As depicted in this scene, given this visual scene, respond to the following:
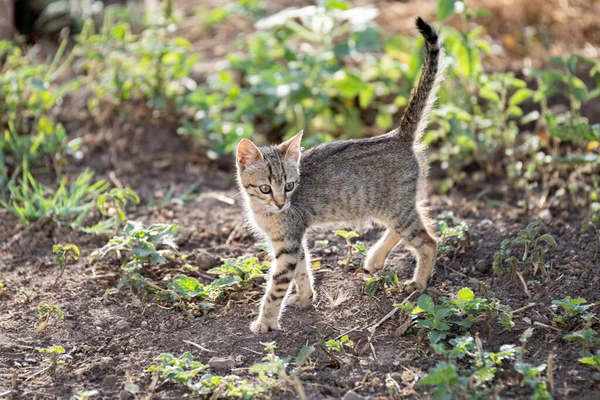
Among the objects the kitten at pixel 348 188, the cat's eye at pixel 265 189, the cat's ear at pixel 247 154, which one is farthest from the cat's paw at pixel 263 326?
the cat's ear at pixel 247 154

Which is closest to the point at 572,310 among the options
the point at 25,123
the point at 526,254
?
the point at 526,254

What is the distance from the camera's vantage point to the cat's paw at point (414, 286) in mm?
5094

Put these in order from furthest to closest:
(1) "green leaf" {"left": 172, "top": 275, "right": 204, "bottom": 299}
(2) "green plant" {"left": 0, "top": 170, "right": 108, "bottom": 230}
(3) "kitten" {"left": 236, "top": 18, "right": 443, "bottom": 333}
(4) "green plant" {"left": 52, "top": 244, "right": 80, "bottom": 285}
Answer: (2) "green plant" {"left": 0, "top": 170, "right": 108, "bottom": 230}
(4) "green plant" {"left": 52, "top": 244, "right": 80, "bottom": 285}
(3) "kitten" {"left": 236, "top": 18, "right": 443, "bottom": 333}
(1) "green leaf" {"left": 172, "top": 275, "right": 204, "bottom": 299}

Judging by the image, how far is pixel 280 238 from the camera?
5.02 meters

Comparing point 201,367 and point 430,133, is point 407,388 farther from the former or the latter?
point 430,133

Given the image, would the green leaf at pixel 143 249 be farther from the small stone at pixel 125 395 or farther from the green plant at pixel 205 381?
the small stone at pixel 125 395

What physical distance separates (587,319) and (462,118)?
118 inches

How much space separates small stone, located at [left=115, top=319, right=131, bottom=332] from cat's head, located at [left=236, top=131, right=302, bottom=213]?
1.11m

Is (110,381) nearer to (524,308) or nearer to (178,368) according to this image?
(178,368)

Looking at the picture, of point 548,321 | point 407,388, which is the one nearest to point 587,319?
point 548,321

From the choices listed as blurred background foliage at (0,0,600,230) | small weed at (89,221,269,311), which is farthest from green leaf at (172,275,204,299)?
blurred background foliage at (0,0,600,230)

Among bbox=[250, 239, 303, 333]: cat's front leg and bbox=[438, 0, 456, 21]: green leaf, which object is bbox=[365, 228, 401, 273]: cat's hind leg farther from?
bbox=[438, 0, 456, 21]: green leaf

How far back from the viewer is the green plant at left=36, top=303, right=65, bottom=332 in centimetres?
471

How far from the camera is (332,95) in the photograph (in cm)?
830
